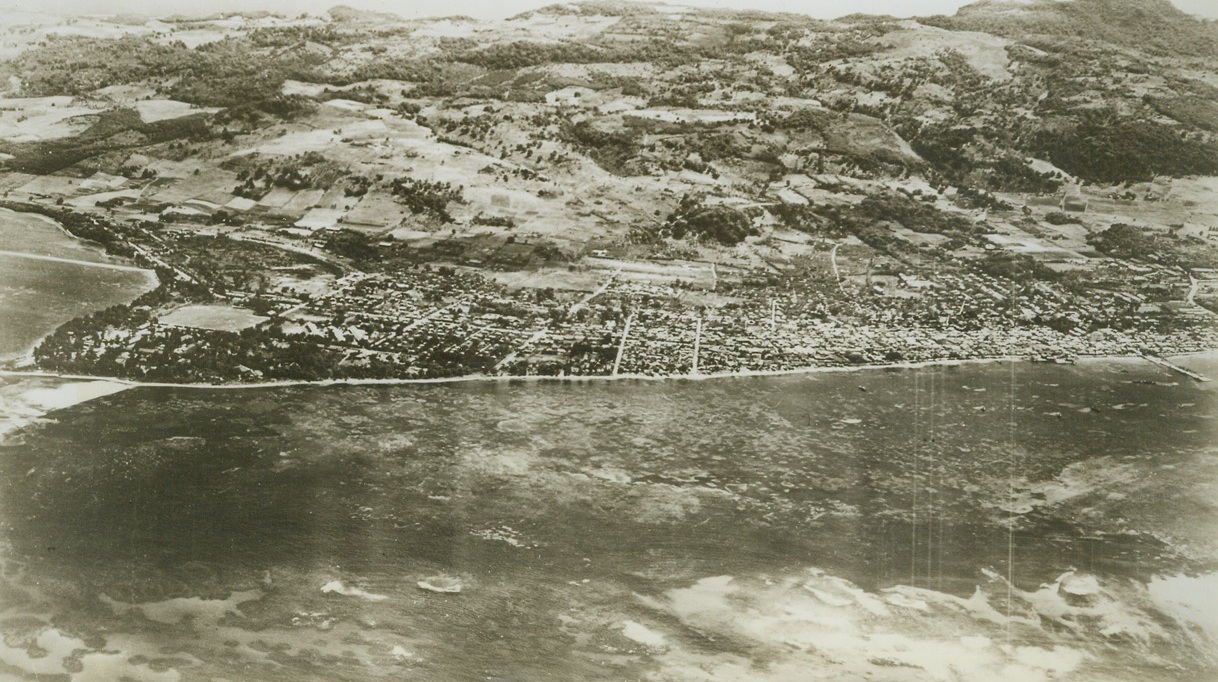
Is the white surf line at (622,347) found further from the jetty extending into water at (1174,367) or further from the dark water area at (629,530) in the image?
the jetty extending into water at (1174,367)

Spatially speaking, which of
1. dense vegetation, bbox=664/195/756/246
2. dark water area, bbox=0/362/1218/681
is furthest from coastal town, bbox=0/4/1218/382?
dark water area, bbox=0/362/1218/681

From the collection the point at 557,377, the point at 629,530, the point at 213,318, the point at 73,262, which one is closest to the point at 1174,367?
the point at 629,530

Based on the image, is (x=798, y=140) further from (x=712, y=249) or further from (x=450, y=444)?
(x=450, y=444)

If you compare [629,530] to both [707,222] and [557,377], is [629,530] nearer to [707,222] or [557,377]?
[557,377]

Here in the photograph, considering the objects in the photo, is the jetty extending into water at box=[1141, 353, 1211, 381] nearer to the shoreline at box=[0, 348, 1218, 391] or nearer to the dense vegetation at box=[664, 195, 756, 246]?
the shoreline at box=[0, 348, 1218, 391]

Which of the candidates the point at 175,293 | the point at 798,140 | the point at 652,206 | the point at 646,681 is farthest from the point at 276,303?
the point at 798,140
